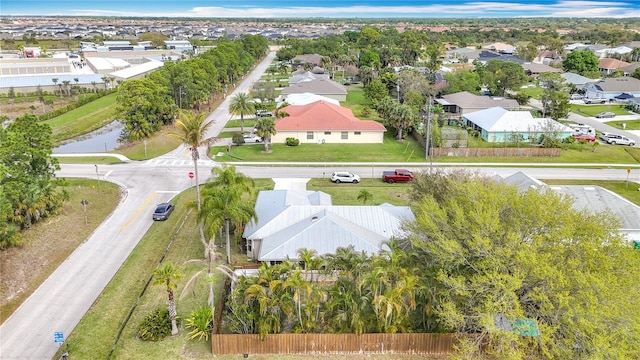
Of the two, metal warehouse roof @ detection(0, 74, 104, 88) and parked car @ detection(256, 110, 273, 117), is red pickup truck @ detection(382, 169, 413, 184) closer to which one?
parked car @ detection(256, 110, 273, 117)

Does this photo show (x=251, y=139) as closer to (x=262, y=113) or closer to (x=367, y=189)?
(x=262, y=113)

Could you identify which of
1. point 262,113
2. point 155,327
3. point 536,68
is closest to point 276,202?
point 155,327

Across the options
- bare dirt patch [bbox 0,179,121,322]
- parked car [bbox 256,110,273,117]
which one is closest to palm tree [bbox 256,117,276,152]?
bare dirt patch [bbox 0,179,121,322]

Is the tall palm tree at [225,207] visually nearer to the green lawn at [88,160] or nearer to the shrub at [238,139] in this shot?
the green lawn at [88,160]

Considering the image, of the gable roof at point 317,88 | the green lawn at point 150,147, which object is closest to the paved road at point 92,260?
the green lawn at point 150,147

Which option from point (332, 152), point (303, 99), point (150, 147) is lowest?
point (332, 152)

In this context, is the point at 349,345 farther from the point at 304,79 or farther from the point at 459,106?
the point at 304,79
